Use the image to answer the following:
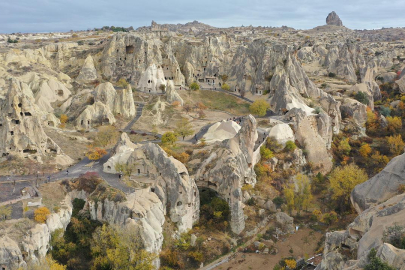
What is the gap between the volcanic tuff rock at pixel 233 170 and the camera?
1683 inches

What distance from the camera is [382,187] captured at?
3762 cm

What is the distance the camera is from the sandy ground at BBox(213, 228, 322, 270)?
37938 millimetres

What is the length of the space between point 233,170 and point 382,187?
50.6 ft

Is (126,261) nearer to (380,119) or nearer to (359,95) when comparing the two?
(380,119)

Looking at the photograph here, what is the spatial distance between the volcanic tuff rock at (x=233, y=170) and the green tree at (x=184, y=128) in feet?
45.1

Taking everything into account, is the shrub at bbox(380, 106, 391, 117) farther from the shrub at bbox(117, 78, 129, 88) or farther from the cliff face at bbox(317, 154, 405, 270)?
the shrub at bbox(117, 78, 129, 88)

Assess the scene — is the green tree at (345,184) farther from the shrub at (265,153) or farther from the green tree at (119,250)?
the green tree at (119,250)

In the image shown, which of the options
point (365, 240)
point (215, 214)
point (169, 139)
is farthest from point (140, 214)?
point (169, 139)

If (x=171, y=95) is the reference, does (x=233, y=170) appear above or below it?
below

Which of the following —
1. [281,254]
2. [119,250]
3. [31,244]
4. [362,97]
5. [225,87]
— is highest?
[225,87]

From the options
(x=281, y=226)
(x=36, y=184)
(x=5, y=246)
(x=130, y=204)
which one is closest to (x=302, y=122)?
(x=281, y=226)

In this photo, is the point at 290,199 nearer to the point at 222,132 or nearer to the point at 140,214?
the point at 222,132

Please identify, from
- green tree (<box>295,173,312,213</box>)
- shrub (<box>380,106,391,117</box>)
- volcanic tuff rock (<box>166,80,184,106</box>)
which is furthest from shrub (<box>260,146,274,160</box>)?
shrub (<box>380,106,391,117</box>)

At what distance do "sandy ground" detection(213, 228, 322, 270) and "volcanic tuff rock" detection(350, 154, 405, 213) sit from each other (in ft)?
21.2
